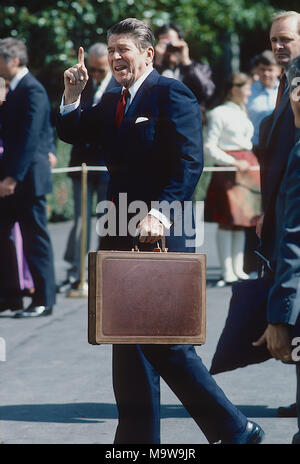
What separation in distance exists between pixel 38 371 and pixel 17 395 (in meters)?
0.58

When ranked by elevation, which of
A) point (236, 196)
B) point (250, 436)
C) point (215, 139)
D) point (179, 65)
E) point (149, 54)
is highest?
point (179, 65)

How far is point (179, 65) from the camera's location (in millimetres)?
10086

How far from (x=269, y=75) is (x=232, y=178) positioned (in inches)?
41.7

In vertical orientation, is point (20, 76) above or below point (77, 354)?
above

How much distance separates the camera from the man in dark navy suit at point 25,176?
8484 millimetres

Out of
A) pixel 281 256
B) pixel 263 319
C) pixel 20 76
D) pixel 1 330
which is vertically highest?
pixel 20 76

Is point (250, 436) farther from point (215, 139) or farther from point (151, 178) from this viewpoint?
point (215, 139)

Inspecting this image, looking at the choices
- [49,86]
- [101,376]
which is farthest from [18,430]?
[49,86]

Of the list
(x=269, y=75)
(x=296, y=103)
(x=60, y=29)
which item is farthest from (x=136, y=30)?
(x=60, y=29)

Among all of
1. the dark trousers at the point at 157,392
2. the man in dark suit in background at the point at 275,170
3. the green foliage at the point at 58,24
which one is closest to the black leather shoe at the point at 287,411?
the dark trousers at the point at 157,392

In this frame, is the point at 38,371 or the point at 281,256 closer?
the point at 281,256

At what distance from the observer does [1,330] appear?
8227 mm
